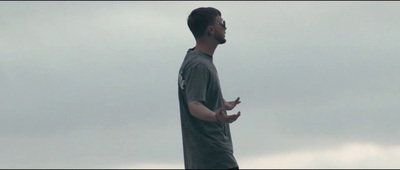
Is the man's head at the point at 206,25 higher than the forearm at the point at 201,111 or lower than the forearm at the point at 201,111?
higher

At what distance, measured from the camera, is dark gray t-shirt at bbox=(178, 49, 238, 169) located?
13.8 meters

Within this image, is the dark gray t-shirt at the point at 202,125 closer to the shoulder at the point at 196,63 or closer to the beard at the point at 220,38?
the shoulder at the point at 196,63

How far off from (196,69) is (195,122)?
0.72 m

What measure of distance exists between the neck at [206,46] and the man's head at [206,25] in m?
0.08

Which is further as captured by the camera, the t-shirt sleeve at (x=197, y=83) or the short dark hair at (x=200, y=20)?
the short dark hair at (x=200, y=20)

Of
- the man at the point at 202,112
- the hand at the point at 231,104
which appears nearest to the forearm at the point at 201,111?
the man at the point at 202,112

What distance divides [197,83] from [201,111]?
46 centimetres

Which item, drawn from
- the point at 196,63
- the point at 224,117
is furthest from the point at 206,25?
the point at 224,117

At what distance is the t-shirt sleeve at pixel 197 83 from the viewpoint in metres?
13.6

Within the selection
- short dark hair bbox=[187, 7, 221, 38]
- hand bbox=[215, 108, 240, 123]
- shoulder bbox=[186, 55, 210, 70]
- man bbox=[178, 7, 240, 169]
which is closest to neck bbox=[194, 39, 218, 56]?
man bbox=[178, 7, 240, 169]

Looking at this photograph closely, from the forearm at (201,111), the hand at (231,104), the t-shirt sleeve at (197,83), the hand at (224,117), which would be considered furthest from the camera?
the hand at (231,104)

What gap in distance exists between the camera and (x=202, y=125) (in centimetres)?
1386

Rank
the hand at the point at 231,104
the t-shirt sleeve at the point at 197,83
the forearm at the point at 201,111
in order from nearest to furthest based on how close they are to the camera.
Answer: the forearm at the point at 201,111 → the t-shirt sleeve at the point at 197,83 → the hand at the point at 231,104

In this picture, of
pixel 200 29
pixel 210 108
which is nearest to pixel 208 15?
pixel 200 29
